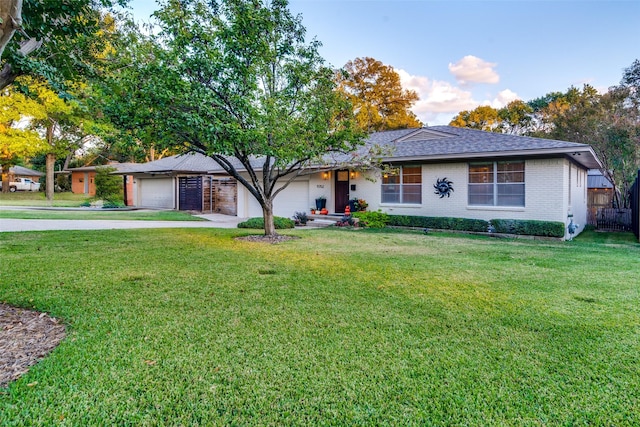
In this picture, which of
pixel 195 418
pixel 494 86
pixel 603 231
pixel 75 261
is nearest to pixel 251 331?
pixel 195 418

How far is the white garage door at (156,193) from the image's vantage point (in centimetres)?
2248

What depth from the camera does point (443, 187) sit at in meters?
12.6

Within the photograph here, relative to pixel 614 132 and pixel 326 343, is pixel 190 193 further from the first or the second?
pixel 614 132

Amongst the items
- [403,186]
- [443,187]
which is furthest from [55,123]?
[443,187]

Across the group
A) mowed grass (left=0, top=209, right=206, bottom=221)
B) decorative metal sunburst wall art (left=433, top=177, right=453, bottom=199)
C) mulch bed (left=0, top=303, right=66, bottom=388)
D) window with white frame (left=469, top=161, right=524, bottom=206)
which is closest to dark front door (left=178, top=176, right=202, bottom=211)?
mowed grass (left=0, top=209, right=206, bottom=221)

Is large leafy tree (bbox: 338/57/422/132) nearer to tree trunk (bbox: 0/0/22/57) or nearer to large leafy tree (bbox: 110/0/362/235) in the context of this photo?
large leafy tree (bbox: 110/0/362/235)

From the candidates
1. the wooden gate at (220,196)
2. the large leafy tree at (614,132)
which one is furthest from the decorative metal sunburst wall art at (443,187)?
the wooden gate at (220,196)

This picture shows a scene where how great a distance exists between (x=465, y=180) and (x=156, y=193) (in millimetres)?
19285

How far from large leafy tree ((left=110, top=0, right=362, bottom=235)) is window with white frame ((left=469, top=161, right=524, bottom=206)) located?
5.36 meters

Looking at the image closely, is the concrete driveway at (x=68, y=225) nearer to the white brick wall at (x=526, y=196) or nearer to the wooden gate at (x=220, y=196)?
the wooden gate at (x=220, y=196)

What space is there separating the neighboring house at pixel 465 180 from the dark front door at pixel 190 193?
4559 millimetres

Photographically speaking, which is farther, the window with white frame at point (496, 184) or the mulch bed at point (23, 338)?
the window with white frame at point (496, 184)

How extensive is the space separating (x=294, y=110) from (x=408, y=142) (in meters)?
6.91

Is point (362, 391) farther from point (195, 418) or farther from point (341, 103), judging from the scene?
point (341, 103)
